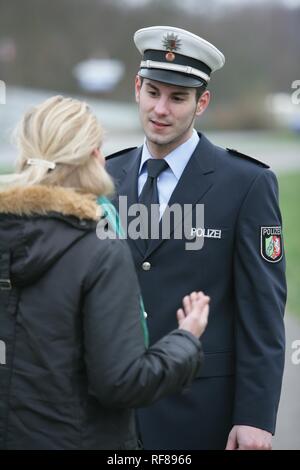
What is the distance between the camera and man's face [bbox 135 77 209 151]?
2695mm

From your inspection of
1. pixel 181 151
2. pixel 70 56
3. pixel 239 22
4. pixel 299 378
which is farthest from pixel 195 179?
pixel 239 22

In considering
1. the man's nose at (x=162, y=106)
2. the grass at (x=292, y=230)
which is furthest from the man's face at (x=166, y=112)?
the grass at (x=292, y=230)

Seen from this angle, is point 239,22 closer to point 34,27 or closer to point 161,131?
point 34,27

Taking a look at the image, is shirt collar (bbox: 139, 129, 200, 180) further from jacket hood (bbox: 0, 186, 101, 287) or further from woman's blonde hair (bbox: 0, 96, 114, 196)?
jacket hood (bbox: 0, 186, 101, 287)

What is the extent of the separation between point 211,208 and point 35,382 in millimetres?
899

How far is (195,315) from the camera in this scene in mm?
2234

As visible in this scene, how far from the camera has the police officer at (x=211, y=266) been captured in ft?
8.54

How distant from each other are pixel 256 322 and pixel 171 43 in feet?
3.24

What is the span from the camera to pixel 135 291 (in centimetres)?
211

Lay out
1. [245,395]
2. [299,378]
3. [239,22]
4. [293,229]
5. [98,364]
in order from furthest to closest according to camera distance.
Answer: [239,22] → [293,229] → [299,378] → [245,395] → [98,364]

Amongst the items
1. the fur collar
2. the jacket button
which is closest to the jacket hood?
the fur collar

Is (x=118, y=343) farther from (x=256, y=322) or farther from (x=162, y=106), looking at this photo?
(x=162, y=106)

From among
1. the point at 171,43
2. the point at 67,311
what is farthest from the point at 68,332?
the point at 171,43

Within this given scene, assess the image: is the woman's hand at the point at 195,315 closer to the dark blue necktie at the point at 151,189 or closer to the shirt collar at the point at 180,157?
the dark blue necktie at the point at 151,189
